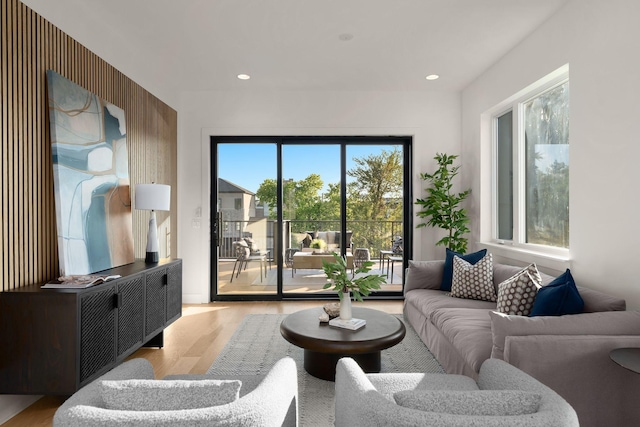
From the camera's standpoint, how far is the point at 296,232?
17.9 feet

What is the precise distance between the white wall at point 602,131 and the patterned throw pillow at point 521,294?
0.52 m

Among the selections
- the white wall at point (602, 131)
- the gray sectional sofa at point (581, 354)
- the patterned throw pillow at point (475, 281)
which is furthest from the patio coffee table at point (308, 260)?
the gray sectional sofa at point (581, 354)

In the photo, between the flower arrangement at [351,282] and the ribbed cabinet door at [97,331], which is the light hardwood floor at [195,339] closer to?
the ribbed cabinet door at [97,331]

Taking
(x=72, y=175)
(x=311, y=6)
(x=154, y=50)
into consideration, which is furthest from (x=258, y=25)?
(x=72, y=175)

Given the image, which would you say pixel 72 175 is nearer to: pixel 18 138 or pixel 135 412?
pixel 18 138

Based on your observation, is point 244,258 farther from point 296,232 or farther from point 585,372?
point 585,372

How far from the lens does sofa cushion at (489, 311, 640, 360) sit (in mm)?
1998

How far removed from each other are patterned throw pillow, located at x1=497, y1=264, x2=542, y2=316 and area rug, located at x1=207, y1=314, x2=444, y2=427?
2.50 ft

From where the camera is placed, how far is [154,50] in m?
3.96

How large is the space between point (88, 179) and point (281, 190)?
2703 mm

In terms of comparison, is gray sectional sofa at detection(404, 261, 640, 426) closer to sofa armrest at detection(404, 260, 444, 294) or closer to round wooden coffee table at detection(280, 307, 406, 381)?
round wooden coffee table at detection(280, 307, 406, 381)

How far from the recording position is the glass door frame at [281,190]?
5.36 m

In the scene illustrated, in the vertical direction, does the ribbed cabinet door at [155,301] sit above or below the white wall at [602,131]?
below

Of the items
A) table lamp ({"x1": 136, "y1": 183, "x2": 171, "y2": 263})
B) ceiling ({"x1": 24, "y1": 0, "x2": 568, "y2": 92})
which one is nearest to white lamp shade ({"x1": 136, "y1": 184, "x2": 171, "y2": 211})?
table lamp ({"x1": 136, "y1": 183, "x2": 171, "y2": 263})
